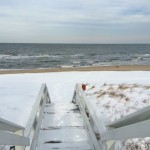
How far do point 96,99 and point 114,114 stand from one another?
2.49 m

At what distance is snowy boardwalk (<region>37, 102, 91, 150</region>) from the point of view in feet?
16.4

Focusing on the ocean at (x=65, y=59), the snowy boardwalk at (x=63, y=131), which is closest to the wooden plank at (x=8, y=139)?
the snowy boardwalk at (x=63, y=131)

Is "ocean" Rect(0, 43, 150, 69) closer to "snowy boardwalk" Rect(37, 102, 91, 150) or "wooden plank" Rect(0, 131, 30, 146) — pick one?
"snowy boardwalk" Rect(37, 102, 91, 150)

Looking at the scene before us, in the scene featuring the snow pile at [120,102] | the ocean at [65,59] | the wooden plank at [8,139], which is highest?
the wooden plank at [8,139]

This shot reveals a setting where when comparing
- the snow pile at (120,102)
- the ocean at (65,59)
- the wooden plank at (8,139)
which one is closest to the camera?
the wooden plank at (8,139)

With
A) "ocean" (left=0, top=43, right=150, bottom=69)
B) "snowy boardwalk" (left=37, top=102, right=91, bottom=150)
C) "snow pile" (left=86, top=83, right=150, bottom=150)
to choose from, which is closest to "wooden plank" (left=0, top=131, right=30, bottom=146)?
"snowy boardwalk" (left=37, top=102, right=91, bottom=150)

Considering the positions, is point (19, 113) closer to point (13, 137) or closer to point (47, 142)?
point (47, 142)

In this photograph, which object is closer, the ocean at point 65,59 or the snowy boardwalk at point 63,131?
the snowy boardwalk at point 63,131

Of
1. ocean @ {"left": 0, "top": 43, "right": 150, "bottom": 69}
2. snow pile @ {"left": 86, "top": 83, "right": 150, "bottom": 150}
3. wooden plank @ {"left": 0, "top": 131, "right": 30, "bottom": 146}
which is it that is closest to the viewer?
wooden plank @ {"left": 0, "top": 131, "right": 30, "bottom": 146}

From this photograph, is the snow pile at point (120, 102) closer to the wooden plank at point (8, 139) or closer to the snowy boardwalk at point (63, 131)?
the snowy boardwalk at point (63, 131)

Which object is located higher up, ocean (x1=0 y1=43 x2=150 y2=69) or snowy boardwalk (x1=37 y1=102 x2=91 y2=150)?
snowy boardwalk (x1=37 y1=102 x2=91 y2=150)

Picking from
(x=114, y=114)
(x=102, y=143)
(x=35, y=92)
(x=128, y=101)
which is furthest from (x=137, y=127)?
(x=35, y=92)

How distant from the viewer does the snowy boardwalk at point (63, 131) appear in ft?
16.4

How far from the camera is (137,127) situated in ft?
6.28
